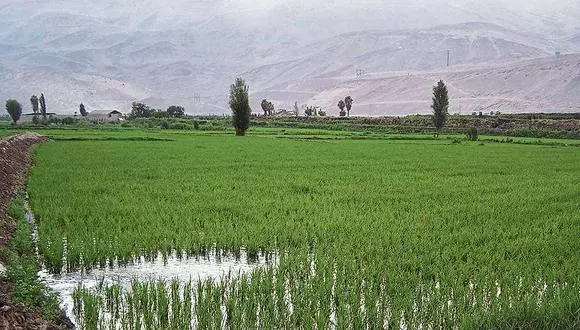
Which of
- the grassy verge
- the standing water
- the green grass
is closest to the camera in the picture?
the grassy verge

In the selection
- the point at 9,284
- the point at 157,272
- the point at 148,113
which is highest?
the point at 148,113

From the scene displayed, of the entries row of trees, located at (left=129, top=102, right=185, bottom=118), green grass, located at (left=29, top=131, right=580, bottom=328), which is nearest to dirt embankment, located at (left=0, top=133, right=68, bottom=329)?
green grass, located at (left=29, top=131, right=580, bottom=328)

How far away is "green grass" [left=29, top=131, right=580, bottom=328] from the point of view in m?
6.39

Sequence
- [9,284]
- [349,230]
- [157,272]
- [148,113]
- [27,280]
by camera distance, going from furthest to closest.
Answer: [148,113] → [349,230] → [157,272] → [27,280] → [9,284]

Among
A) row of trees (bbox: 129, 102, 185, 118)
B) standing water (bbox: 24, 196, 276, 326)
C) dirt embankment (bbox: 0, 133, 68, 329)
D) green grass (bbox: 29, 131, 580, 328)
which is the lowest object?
standing water (bbox: 24, 196, 276, 326)

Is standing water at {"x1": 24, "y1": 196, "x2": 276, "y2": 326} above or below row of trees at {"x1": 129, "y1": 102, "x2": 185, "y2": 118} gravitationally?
below

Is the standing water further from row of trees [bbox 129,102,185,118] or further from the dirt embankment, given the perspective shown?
row of trees [bbox 129,102,185,118]

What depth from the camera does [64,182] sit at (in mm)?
15766

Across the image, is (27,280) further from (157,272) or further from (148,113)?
(148,113)

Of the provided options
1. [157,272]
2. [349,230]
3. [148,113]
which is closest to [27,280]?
[157,272]

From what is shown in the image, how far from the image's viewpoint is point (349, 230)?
984 cm

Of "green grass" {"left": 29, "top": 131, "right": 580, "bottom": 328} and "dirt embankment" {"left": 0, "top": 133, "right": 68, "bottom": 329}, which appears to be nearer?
"dirt embankment" {"left": 0, "top": 133, "right": 68, "bottom": 329}

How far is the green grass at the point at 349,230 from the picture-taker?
639 cm

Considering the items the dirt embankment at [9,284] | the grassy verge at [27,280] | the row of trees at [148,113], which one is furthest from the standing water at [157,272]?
the row of trees at [148,113]
